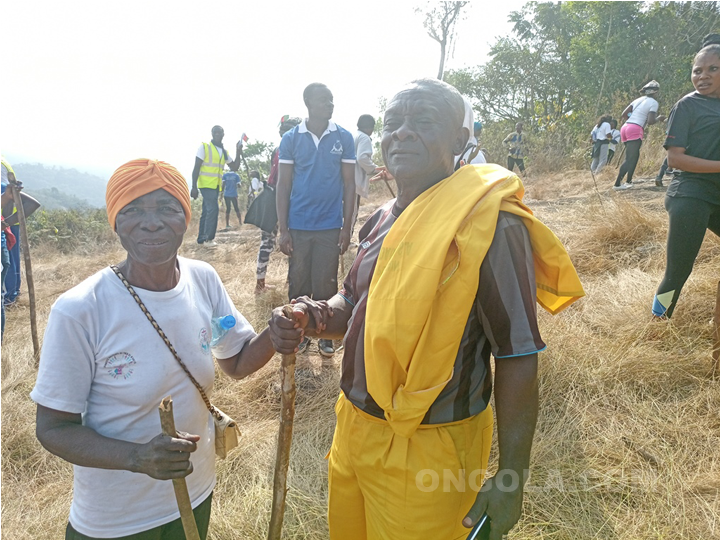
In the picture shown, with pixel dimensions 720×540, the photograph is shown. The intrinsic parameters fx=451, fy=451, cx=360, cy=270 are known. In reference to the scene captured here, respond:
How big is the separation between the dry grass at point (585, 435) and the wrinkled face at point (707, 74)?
1.62 meters

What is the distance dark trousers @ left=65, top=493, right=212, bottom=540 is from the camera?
1.39 m

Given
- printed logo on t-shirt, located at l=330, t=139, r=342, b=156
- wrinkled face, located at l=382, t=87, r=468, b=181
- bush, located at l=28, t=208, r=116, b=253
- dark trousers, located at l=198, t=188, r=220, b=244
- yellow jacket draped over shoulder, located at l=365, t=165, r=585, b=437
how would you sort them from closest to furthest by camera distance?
yellow jacket draped over shoulder, located at l=365, t=165, r=585, b=437
wrinkled face, located at l=382, t=87, r=468, b=181
printed logo on t-shirt, located at l=330, t=139, r=342, b=156
dark trousers, located at l=198, t=188, r=220, b=244
bush, located at l=28, t=208, r=116, b=253

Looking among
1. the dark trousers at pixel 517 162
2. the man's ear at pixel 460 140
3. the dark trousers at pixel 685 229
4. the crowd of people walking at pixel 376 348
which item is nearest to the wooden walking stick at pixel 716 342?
the dark trousers at pixel 685 229

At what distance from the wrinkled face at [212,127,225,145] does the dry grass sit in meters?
4.11

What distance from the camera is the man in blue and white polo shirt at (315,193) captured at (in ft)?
12.2

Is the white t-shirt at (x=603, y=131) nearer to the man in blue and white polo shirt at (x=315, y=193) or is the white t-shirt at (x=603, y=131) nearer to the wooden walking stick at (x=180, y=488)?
the man in blue and white polo shirt at (x=315, y=193)

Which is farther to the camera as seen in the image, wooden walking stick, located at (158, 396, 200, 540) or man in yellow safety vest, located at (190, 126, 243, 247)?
man in yellow safety vest, located at (190, 126, 243, 247)

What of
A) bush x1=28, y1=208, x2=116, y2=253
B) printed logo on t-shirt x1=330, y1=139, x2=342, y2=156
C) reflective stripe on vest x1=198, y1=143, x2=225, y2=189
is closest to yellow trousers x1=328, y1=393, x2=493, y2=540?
printed logo on t-shirt x1=330, y1=139, x2=342, y2=156

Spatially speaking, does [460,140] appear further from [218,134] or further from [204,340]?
[218,134]

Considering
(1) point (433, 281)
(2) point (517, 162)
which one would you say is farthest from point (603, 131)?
(1) point (433, 281)

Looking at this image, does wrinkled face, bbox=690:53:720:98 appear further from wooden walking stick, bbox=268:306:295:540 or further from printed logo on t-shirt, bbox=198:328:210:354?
printed logo on t-shirt, bbox=198:328:210:354

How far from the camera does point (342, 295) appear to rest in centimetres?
171

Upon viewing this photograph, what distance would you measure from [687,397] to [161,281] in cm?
321

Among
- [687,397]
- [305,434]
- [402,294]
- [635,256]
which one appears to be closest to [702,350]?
[687,397]
